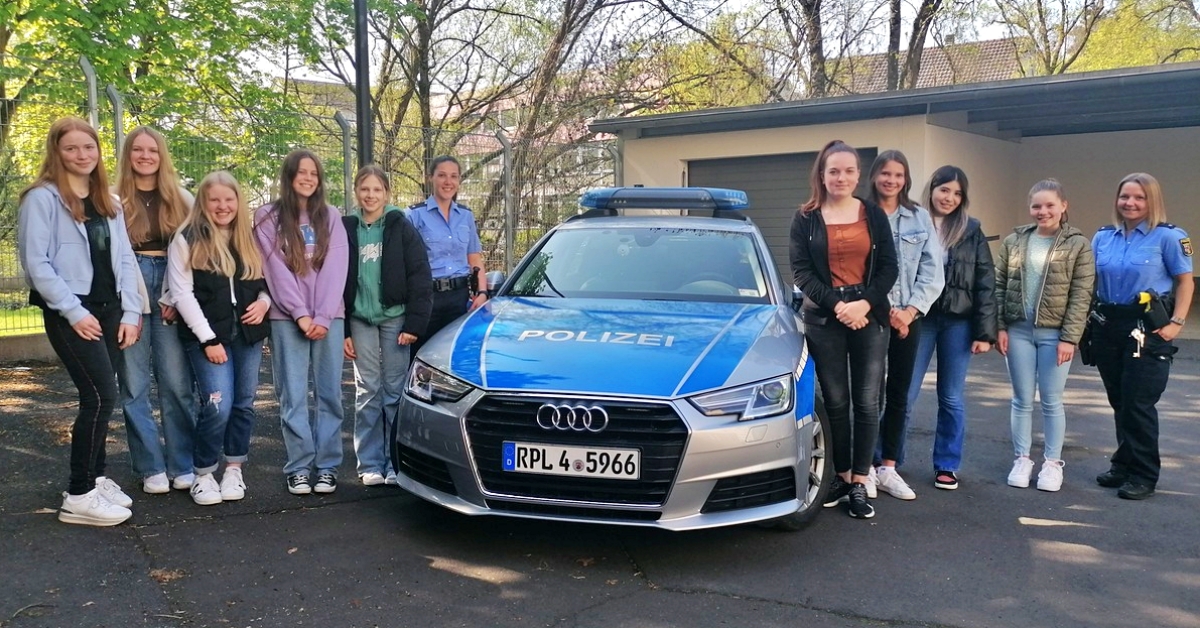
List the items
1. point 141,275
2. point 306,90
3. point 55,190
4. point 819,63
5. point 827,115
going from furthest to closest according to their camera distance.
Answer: point 819,63 < point 306,90 < point 827,115 < point 141,275 < point 55,190

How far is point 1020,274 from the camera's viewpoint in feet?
16.3

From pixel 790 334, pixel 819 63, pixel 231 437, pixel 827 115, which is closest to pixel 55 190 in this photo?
pixel 231 437

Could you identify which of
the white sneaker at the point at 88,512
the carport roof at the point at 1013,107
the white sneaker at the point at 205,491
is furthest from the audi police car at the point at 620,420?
the carport roof at the point at 1013,107

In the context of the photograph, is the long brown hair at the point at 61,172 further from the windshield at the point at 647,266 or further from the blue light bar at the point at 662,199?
the blue light bar at the point at 662,199

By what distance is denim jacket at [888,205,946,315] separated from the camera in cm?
459

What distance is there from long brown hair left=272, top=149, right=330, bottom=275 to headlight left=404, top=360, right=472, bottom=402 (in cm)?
85

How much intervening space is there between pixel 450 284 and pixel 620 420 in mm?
2016

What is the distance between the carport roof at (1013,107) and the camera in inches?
415

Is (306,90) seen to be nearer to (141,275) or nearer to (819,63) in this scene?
(819,63)

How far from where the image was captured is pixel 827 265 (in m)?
4.36

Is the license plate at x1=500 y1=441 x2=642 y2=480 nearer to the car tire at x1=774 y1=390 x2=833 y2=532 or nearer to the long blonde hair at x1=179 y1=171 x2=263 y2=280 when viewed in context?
the car tire at x1=774 y1=390 x2=833 y2=532

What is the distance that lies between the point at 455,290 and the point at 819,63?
18931 millimetres

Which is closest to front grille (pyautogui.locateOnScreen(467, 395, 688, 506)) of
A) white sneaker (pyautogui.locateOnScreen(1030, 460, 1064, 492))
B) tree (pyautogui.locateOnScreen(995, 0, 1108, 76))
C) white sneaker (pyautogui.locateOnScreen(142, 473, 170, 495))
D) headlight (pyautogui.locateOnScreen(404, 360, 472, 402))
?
headlight (pyautogui.locateOnScreen(404, 360, 472, 402))

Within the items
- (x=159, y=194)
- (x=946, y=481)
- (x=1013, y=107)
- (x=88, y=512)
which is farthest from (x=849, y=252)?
(x=1013, y=107)
